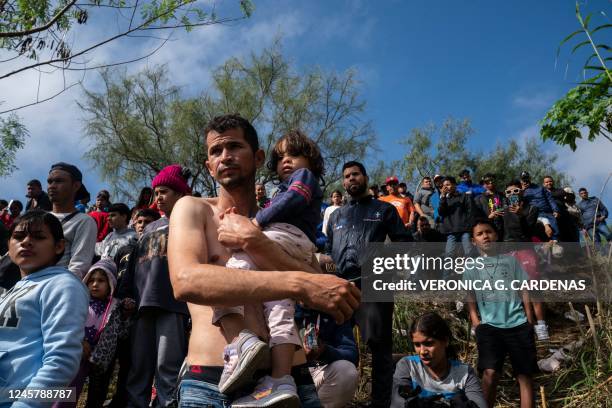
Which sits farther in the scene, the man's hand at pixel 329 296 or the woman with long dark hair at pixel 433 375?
the woman with long dark hair at pixel 433 375

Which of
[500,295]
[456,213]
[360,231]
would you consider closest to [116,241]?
[360,231]

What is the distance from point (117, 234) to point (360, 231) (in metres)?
2.85

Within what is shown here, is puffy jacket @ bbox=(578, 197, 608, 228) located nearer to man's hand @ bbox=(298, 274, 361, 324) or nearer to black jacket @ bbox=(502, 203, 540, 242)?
black jacket @ bbox=(502, 203, 540, 242)

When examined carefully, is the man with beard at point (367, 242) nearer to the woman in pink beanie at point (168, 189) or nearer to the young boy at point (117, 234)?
the woman in pink beanie at point (168, 189)

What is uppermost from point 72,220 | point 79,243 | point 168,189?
point 168,189

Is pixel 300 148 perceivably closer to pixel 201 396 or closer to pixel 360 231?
pixel 201 396

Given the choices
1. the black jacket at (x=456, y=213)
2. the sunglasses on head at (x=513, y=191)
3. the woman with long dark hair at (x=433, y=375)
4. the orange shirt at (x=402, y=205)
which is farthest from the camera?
the orange shirt at (x=402, y=205)

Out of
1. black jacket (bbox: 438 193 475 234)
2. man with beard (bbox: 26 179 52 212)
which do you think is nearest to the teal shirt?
black jacket (bbox: 438 193 475 234)

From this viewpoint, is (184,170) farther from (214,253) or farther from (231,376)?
(231,376)

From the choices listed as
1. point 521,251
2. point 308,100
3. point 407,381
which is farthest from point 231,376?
point 308,100

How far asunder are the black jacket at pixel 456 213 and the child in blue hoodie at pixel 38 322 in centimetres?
676

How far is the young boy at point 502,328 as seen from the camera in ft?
15.1

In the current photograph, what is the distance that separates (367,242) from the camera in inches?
201

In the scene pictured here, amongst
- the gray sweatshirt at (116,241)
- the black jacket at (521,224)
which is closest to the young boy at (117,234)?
the gray sweatshirt at (116,241)
